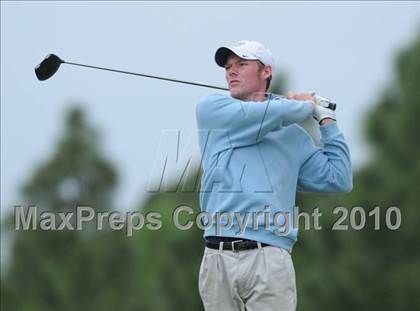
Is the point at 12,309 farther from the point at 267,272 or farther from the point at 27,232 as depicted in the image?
the point at 267,272

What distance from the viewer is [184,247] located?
33.7 metres

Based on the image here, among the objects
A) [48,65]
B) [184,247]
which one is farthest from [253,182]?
[184,247]

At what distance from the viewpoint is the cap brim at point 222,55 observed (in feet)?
24.9

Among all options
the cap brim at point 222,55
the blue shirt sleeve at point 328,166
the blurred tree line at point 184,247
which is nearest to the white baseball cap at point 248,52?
the cap brim at point 222,55

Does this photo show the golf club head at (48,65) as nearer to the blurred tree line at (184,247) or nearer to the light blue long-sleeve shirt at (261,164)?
the light blue long-sleeve shirt at (261,164)

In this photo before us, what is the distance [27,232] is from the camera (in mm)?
41281

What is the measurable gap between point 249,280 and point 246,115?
2.64 ft

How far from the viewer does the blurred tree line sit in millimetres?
27547

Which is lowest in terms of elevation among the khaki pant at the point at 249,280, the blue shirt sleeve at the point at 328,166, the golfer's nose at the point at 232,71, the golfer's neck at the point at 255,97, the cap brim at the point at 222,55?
the khaki pant at the point at 249,280

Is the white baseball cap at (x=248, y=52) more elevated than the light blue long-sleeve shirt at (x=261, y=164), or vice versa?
the white baseball cap at (x=248, y=52)

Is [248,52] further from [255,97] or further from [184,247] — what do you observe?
[184,247]

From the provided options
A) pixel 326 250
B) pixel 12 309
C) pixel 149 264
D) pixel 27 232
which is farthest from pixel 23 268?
pixel 326 250

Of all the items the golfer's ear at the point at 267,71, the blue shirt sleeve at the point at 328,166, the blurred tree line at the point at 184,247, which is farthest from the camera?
the blurred tree line at the point at 184,247

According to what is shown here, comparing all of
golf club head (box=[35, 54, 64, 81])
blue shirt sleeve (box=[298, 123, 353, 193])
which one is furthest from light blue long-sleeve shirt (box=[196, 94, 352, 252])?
golf club head (box=[35, 54, 64, 81])
